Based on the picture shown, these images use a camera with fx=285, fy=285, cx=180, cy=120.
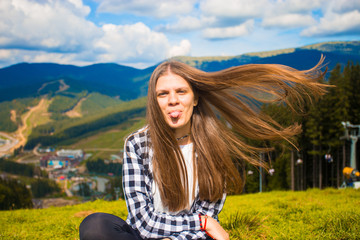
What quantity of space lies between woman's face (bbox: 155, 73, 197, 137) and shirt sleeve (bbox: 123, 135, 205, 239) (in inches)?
20.4

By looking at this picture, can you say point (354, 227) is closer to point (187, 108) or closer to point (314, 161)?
point (187, 108)

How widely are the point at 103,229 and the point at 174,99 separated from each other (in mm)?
1439

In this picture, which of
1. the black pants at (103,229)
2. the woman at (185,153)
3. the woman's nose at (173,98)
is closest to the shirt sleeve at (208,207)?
the woman at (185,153)

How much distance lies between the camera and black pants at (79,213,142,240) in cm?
254

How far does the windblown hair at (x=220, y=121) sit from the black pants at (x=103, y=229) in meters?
0.56

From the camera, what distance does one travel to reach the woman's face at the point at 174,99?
10.0 feet

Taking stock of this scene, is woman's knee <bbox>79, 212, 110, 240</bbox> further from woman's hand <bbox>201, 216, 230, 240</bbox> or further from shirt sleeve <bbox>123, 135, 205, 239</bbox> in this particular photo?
woman's hand <bbox>201, 216, 230, 240</bbox>

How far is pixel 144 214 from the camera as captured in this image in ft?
9.33

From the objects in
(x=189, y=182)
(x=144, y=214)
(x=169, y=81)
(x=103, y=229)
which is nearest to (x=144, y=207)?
(x=144, y=214)

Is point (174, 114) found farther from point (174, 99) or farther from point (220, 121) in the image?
point (220, 121)

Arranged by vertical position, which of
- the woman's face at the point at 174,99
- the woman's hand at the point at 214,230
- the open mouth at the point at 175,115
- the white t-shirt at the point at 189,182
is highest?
the woman's face at the point at 174,99

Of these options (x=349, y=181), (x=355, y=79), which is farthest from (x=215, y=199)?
(x=355, y=79)

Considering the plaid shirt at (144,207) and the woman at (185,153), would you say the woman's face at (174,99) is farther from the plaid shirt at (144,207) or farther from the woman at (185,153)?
the plaid shirt at (144,207)

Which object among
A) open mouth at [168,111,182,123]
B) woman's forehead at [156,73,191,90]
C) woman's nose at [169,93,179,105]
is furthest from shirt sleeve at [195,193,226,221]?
woman's forehead at [156,73,191,90]
